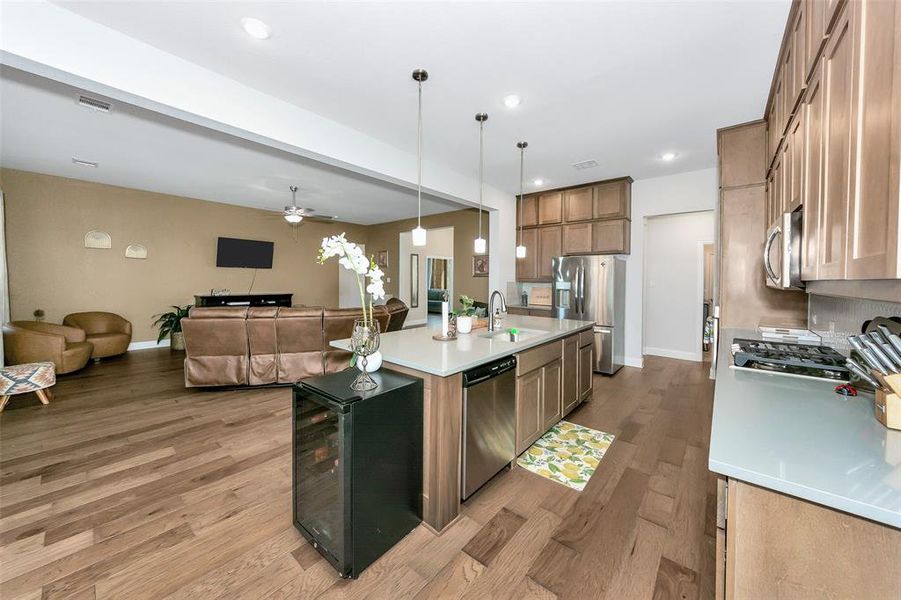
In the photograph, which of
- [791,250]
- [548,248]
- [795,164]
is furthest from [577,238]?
[791,250]

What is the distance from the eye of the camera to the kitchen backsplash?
157 centimetres

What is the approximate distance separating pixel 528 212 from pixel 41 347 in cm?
687

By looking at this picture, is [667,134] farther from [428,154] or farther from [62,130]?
[62,130]

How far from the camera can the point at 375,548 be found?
1639 mm

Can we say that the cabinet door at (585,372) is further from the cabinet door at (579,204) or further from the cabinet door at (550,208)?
the cabinet door at (550,208)

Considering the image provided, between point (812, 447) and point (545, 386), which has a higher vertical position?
point (812, 447)

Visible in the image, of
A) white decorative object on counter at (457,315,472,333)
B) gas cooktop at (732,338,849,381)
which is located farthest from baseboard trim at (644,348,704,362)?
white decorative object on counter at (457,315,472,333)

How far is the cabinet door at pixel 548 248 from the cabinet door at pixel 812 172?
425cm

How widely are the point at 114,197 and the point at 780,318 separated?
30.1ft

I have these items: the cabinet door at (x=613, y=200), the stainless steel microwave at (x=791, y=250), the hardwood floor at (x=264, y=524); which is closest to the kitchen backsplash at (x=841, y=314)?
the stainless steel microwave at (x=791, y=250)

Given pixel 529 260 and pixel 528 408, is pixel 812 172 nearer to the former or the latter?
pixel 528 408

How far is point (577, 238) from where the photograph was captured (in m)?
5.49

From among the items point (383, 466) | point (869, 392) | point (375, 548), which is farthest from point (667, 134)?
point (375, 548)

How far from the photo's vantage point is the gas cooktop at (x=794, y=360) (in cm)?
146
